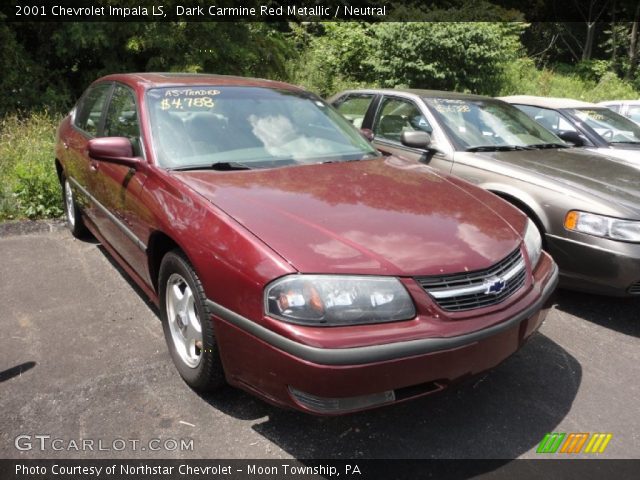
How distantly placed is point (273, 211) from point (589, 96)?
763 inches

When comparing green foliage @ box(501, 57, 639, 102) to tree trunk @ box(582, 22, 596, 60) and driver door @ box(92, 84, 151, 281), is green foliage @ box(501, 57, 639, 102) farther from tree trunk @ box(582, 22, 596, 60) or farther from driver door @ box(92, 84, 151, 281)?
driver door @ box(92, 84, 151, 281)

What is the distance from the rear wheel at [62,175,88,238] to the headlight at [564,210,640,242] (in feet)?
13.4

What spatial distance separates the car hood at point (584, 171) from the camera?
11.7 feet

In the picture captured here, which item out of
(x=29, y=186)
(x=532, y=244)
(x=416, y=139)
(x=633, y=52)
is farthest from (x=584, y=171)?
(x=633, y=52)

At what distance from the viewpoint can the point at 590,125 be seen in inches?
260

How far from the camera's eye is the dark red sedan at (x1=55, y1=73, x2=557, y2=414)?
1.99 m

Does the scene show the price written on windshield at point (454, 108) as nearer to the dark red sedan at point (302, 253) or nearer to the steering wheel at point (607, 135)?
the dark red sedan at point (302, 253)

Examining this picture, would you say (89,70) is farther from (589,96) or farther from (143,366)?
(589,96)

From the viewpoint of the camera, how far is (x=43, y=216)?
552cm

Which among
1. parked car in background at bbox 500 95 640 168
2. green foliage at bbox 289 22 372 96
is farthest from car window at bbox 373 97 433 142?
green foliage at bbox 289 22 372 96

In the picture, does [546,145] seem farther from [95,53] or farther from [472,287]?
[95,53]

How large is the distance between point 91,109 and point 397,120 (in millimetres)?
2856

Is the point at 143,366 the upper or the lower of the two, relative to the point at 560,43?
lower

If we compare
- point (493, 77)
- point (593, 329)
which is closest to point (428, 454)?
point (593, 329)
